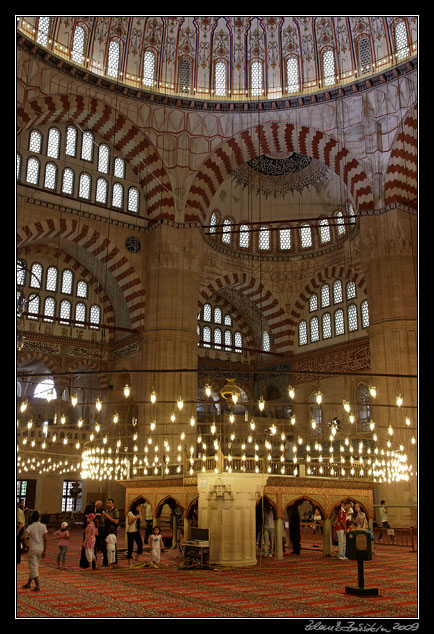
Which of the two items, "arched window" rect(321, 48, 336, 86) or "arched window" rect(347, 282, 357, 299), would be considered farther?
"arched window" rect(347, 282, 357, 299)

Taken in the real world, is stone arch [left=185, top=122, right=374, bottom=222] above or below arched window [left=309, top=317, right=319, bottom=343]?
above

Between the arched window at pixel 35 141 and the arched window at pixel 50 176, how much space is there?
0.53 meters

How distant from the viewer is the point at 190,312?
58.9ft

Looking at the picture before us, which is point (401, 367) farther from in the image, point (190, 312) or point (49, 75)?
point (49, 75)

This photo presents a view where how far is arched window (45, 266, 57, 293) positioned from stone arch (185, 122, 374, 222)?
212 inches

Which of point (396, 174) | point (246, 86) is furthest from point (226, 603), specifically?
point (246, 86)

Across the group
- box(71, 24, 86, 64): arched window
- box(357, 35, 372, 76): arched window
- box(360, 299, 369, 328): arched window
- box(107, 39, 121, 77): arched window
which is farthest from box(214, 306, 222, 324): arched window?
box(71, 24, 86, 64): arched window

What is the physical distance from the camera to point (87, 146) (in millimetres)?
19922

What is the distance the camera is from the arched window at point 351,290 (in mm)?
22206

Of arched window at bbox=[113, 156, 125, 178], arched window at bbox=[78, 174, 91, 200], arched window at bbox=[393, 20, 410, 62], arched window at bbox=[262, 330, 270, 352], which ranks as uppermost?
arched window at bbox=[393, 20, 410, 62]

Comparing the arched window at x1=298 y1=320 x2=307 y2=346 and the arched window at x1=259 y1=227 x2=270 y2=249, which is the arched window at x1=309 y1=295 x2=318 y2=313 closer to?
the arched window at x1=298 y1=320 x2=307 y2=346

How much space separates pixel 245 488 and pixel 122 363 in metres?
10.7

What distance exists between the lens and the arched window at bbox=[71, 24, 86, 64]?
17.6 meters

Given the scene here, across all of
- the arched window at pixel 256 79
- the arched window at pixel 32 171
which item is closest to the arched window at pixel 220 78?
the arched window at pixel 256 79
